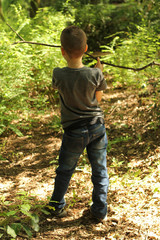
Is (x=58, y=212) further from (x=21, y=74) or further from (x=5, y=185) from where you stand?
(x=21, y=74)

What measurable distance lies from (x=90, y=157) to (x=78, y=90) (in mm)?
713

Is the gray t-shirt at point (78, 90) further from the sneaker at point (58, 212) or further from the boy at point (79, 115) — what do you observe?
the sneaker at point (58, 212)

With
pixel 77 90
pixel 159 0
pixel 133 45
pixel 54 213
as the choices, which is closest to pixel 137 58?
pixel 133 45

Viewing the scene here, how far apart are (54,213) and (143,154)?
1875 millimetres

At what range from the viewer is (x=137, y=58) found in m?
5.37

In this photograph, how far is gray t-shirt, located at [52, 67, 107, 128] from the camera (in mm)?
2244

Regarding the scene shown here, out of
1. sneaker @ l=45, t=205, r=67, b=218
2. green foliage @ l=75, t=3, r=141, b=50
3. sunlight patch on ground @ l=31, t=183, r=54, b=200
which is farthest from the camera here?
green foliage @ l=75, t=3, r=141, b=50

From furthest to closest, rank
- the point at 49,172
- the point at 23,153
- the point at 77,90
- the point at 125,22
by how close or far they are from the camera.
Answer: the point at 125,22, the point at 23,153, the point at 49,172, the point at 77,90

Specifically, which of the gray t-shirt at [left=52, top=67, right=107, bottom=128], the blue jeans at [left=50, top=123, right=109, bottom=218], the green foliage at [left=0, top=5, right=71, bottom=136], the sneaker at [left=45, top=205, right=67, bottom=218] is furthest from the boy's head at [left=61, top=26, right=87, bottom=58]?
the green foliage at [left=0, top=5, right=71, bottom=136]

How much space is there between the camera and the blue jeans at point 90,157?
2369 millimetres

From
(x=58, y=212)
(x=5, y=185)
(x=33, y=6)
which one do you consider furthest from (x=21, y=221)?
(x=33, y=6)

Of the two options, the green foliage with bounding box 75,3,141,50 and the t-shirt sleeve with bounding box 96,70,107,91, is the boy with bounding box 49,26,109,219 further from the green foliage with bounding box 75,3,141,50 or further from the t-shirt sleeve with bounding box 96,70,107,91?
the green foliage with bounding box 75,3,141,50

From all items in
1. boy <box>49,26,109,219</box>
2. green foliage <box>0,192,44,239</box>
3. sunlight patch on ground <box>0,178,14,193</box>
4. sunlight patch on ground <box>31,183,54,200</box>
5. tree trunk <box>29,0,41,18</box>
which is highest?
tree trunk <box>29,0,41,18</box>

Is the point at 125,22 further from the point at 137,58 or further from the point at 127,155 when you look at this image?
the point at 127,155
